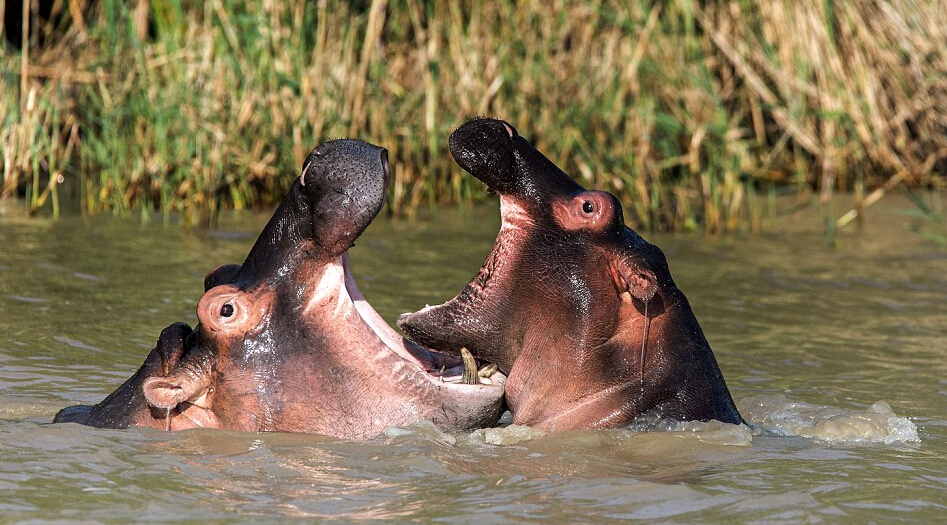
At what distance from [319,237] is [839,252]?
528cm

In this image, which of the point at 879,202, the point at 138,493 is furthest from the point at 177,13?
the point at 138,493

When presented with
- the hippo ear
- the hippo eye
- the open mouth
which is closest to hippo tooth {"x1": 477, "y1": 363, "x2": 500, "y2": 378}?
the open mouth

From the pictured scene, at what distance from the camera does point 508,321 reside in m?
3.98

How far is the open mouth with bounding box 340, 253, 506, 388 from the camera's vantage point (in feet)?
12.8

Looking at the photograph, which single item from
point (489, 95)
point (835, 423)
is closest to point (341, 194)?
point (835, 423)

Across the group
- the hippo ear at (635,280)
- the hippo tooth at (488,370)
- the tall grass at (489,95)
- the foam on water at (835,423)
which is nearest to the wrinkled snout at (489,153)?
the hippo ear at (635,280)

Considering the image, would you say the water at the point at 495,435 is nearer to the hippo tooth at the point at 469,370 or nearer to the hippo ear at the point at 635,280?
the hippo tooth at the point at 469,370

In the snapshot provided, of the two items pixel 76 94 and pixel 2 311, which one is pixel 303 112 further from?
pixel 2 311

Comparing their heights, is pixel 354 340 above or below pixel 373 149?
below

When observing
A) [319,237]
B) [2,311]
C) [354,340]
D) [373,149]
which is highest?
[373,149]

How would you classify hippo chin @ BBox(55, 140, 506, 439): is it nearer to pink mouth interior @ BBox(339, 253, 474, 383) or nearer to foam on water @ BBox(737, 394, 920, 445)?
pink mouth interior @ BBox(339, 253, 474, 383)

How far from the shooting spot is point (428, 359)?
13.3 feet

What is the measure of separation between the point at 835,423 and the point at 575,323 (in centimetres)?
106

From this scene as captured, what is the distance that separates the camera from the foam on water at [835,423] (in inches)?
171
